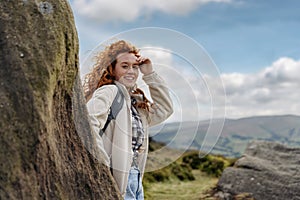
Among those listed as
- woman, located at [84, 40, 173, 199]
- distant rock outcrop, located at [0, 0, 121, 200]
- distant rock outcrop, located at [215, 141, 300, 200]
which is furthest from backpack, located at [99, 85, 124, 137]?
distant rock outcrop, located at [215, 141, 300, 200]

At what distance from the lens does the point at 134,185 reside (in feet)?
Answer: 15.6

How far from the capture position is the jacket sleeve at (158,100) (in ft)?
16.4

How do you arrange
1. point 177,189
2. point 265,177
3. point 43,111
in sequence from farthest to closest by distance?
point 177,189 < point 265,177 < point 43,111

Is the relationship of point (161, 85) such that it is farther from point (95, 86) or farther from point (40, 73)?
point (40, 73)

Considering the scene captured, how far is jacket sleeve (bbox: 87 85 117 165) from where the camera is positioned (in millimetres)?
4371

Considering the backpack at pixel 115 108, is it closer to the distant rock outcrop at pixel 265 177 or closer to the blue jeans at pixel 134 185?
the blue jeans at pixel 134 185

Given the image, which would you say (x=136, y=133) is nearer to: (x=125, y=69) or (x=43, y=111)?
(x=125, y=69)

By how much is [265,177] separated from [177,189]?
9.73 ft

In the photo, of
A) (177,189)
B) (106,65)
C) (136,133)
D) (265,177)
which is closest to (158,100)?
(136,133)

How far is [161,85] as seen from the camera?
5.00 m

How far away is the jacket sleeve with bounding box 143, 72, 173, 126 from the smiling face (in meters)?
0.28

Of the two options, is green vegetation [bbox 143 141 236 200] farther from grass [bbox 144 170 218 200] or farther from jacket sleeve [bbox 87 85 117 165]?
jacket sleeve [bbox 87 85 117 165]

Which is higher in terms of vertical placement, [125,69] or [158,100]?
[125,69]

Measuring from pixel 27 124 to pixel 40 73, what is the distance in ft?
1.40
